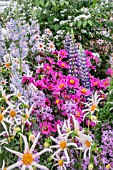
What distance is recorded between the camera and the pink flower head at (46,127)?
1960mm

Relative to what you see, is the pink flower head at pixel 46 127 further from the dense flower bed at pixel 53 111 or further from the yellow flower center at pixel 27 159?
the yellow flower center at pixel 27 159

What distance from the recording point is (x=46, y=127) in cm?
198

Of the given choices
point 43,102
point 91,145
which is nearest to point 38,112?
point 43,102

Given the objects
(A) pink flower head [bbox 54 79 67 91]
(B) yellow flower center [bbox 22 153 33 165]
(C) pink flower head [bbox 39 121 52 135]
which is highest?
(B) yellow flower center [bbox 22 153 33 165]

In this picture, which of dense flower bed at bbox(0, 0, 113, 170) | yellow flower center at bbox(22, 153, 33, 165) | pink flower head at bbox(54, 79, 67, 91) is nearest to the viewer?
yellow flower center at bbox(22, 153, 33, 165)

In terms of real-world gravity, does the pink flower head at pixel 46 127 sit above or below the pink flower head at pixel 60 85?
below

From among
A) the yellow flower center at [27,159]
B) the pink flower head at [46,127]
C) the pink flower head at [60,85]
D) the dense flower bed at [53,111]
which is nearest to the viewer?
the yellow flower center at [27,159]

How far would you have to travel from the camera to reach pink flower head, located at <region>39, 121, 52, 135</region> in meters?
1.96

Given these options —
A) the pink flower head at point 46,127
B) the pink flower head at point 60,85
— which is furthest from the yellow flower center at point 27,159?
the pink flower head at point 60,85

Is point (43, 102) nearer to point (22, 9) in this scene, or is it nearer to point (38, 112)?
point (38, 112)

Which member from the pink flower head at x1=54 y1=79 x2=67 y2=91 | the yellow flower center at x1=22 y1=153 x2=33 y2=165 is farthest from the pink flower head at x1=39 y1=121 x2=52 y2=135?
the yellow flower center at x1=22 y1=153 x2=33 y2=165

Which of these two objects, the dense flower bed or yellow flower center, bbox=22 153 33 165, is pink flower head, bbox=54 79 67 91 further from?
yellow flower center, bbox=22 153 33 165

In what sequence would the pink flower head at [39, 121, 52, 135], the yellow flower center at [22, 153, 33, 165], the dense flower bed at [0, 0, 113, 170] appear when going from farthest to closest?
the pink flower head at [39, 121, 52, 135], the dense flower bed at [0, 0, 113, 170], the yellow flower center at [22, 153, 33, 165]

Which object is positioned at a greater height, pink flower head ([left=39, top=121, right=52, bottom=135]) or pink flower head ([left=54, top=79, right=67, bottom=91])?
pink flower head ([left=54, top=79, right=67, bottom=91])
